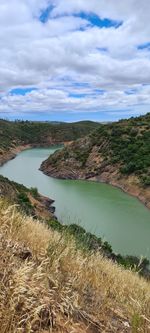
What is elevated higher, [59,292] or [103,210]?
[59,292]

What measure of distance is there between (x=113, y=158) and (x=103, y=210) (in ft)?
67.3

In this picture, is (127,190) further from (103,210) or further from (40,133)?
(40,133)

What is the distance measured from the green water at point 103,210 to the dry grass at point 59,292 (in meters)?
10.2

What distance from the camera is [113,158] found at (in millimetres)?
55000

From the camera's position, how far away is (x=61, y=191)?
46.4 metres

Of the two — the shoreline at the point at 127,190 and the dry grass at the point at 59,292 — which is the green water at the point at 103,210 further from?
the dry grass at the point at 59,292

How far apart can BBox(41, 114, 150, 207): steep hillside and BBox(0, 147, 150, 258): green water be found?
204 cm

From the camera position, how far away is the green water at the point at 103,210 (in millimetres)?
25219

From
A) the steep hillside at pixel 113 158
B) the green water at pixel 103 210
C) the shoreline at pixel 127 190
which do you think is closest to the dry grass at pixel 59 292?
the green water at pixel 103 210

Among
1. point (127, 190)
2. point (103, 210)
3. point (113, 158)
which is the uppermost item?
point (113, 158)

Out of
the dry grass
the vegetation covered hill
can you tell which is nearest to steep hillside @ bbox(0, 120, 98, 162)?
the vegetation covered hill

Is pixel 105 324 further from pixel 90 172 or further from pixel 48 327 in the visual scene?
pixel 90 172

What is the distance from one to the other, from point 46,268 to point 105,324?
0.68 m

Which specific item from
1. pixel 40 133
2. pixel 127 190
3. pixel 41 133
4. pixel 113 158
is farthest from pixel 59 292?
pixel 40 133
